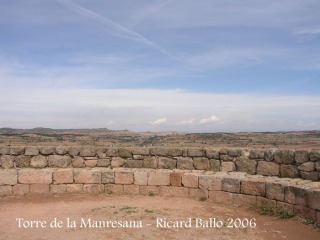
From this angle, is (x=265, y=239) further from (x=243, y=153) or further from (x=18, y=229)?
(x=18, y=229)

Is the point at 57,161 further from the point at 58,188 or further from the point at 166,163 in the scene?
the point at 166,163

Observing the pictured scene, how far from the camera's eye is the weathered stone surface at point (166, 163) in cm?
1107

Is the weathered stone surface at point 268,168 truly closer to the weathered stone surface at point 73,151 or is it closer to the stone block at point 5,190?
the weathered stone surface at point 73,151

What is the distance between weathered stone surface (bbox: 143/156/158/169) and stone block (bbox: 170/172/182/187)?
2.97ft

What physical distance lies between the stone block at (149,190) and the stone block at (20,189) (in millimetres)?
3565

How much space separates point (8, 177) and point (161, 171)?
476 cm

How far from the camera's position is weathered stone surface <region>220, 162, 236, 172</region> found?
1044 centimetres

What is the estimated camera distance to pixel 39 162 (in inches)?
444

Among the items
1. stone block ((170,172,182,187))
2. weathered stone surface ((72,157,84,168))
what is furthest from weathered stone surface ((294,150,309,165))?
weathered stone surface ((72,157,84,168))

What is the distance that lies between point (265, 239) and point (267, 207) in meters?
1.98

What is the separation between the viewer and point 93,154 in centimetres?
1145

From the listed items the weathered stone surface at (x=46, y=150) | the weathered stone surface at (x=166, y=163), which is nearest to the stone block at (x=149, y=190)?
the weathered stone surface at (x=166, y=163)

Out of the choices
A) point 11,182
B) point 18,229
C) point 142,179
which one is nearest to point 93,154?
point 142,179

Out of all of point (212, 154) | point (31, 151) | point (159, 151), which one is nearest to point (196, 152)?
point (212, 154)
